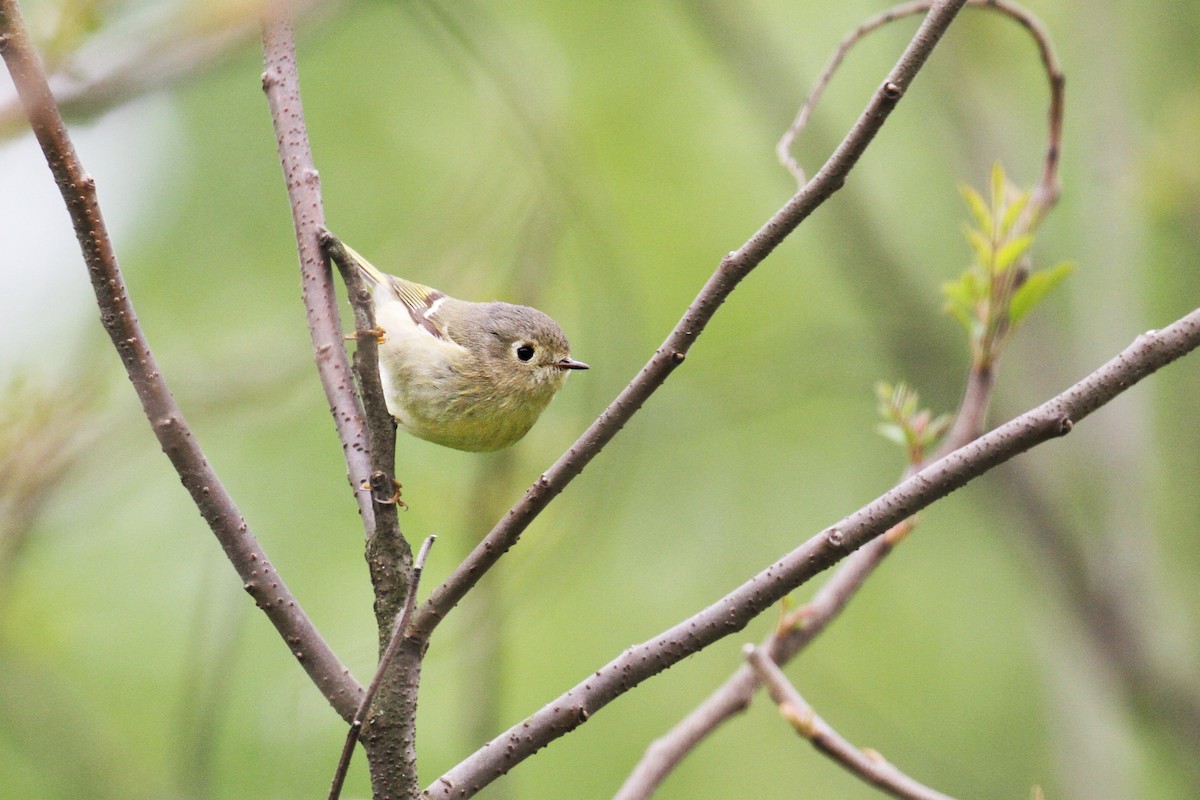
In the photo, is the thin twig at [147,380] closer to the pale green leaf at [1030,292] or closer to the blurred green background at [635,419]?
→ the blurred green background at [635,419]

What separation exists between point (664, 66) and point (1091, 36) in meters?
3.29

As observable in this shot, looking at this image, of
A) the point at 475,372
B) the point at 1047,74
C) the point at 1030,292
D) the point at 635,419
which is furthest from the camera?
the point at 635,419

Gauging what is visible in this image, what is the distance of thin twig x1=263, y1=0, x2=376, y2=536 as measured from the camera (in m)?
2.32

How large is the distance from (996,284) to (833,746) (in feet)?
3.69

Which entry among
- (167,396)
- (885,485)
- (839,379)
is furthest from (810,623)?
(885,485)

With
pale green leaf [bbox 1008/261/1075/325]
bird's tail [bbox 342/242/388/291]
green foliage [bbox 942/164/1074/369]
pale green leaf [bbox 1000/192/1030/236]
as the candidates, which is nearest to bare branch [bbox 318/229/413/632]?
green foliage [bbox 942/164/1074/369]

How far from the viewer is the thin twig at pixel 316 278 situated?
232cm

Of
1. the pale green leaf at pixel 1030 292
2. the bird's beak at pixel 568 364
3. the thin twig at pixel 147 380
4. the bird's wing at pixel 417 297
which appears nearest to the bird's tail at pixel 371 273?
the bird's wing at pixel 417 297

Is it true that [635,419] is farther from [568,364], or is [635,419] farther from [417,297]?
[568,364]

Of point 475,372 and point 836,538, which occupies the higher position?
point 475,372

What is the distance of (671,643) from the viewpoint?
188 centimetres

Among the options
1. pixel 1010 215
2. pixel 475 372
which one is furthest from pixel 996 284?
pixel 475 372

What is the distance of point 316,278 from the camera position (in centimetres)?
235

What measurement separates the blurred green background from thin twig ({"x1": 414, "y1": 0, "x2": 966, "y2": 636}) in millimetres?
1037
